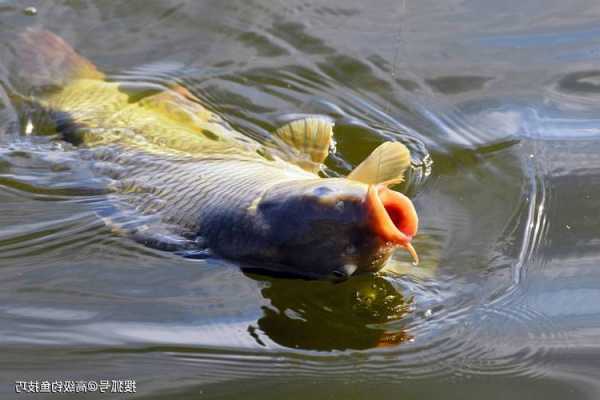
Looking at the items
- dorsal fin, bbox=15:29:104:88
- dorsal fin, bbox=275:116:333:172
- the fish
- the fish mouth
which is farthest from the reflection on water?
dorsal fin, bbox=15:29:104:88

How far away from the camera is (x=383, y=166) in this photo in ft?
11.2

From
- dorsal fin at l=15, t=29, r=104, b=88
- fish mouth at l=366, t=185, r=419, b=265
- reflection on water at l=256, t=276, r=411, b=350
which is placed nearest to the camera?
fish mouth at l=366, t=185, r=419, b=265

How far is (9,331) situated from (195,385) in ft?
2.79

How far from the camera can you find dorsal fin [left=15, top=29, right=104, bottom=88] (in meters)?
5.37

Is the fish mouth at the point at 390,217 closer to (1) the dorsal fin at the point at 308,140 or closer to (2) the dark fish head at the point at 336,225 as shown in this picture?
(2) the dark fish head at the point at 336,225

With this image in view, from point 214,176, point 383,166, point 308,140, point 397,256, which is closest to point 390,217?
point 383,166

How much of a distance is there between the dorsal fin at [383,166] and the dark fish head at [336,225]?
153 millimetres

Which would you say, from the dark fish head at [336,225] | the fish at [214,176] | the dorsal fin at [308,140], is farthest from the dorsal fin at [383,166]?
the dorsal fin at [308,140]

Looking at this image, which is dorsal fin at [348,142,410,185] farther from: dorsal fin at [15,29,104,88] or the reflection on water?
dorsal fin at [15,29,104,88]

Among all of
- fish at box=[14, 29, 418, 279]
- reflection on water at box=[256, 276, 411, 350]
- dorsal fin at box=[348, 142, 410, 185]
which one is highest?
dorsal fin at box=[348, 142, 410, 185]

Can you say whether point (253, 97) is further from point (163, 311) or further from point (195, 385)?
point (195, 385)

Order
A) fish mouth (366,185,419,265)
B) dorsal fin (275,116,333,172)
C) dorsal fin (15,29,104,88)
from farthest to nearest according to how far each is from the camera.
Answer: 1. dorsal fin (15,29,104,88)
2. dorsal fin (275,116,333,172)
3. fish mouth (366,185,419,265)

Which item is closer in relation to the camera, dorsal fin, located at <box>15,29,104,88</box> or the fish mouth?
the fish mouth

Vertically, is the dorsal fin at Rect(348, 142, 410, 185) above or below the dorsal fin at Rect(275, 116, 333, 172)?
above
